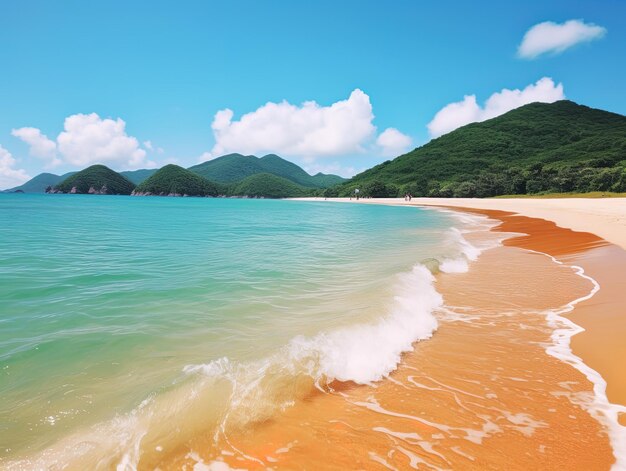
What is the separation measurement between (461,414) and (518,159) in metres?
171

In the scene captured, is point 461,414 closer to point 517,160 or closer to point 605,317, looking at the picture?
point 605,317

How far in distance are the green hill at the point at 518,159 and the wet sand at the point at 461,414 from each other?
7693cm

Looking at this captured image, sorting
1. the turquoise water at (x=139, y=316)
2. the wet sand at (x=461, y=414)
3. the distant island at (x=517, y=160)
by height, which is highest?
the distant island at (x=517, y=160)

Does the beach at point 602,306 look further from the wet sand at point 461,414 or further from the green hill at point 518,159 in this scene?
the green hill at point 518,159

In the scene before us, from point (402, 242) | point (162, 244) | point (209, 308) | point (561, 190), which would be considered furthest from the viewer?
point (561, 190)

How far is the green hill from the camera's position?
7931cm

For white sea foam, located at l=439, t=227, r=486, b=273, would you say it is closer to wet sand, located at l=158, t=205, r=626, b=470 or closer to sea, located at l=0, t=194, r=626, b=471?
sea, located at l=0, t=194, r=626, b=471

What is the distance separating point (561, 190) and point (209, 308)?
88515 mm

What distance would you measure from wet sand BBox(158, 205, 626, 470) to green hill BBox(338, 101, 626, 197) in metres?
76.9

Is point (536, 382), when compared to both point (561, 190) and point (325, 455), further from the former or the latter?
point (561, 190)

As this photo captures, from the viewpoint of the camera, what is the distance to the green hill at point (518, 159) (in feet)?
260

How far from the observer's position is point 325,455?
3.18m

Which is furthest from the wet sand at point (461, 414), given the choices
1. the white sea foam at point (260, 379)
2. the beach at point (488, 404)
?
the white sea foam at point (260, 379)

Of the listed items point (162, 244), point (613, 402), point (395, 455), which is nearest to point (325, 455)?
point (395, 455)
